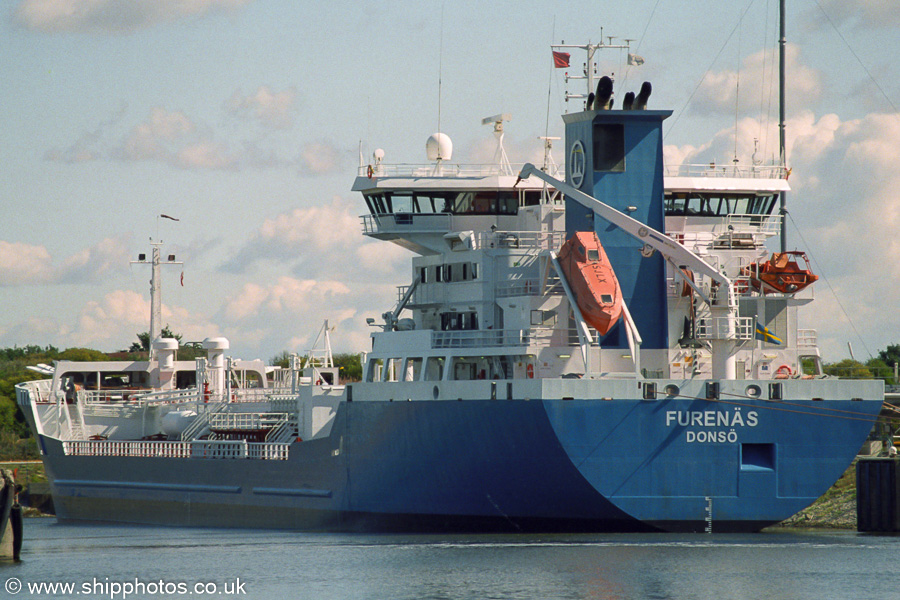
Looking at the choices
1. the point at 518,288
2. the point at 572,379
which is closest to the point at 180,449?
the point at 518,288

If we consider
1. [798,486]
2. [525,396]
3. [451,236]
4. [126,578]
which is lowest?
[126,578]

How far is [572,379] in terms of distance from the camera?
2891cm

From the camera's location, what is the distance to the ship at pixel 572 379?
95.1 feet

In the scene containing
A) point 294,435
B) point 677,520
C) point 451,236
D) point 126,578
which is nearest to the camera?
point 126,578

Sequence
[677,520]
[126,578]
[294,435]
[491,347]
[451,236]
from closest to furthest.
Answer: [126,578] → [677,520] → [491,347] → [451,236] → [294,435]

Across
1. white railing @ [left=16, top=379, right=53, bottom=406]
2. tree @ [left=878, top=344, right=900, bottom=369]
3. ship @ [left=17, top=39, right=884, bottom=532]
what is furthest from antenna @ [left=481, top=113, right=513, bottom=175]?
tree @ [left=878, top=344, right=900, bottom=369]

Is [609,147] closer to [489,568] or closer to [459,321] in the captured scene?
[459,321]

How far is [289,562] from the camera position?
2858cm

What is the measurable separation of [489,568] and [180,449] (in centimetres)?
1651

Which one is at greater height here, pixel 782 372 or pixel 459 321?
pixel 459 321

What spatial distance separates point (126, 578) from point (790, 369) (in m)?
15.6

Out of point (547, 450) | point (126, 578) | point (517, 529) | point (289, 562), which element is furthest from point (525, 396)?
point (126, 578)

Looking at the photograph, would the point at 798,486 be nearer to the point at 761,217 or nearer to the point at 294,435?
the point at 761,217

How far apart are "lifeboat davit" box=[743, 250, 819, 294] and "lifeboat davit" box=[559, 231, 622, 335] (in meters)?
4.08
